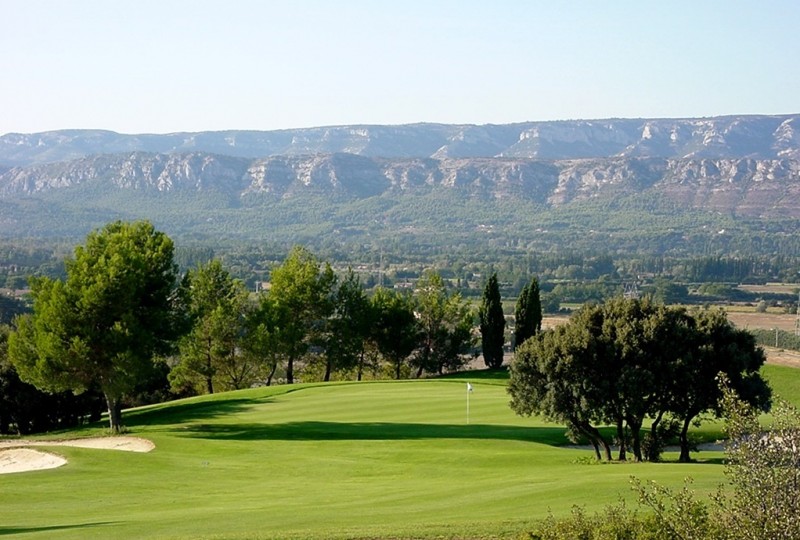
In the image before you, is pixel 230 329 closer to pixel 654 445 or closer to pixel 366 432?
pixel 366 432

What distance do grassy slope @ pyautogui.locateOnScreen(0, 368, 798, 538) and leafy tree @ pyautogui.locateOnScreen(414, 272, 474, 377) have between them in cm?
3346

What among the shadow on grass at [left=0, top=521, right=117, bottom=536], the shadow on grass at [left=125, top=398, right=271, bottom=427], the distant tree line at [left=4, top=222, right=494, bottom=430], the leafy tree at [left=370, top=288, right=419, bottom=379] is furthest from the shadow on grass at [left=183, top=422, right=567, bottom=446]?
the leafy tree at [left=370, top=288, right=419, bottom=379]

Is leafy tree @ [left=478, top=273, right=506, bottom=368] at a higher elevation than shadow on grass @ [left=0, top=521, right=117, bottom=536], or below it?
below

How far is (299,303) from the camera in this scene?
77.1 meters

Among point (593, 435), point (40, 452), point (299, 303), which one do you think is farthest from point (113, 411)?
point (299, 303)

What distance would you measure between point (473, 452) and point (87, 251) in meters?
21.7

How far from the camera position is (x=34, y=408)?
189 ft

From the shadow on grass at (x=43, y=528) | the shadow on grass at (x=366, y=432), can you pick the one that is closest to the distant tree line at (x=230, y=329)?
the shadow on grass at (x=366, y=432)

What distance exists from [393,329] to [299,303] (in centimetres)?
1061

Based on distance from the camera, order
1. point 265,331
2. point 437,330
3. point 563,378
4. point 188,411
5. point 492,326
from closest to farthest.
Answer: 1. point 563,378
2. point 188,411
3. point 265,331
4. point 492,326
5. point 437,330

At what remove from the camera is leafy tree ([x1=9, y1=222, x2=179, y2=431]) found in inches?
1790

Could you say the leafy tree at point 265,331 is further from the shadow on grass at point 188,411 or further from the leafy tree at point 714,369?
the leafy tree at point 714,369

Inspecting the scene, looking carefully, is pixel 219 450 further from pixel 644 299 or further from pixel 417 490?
pixel 644 299

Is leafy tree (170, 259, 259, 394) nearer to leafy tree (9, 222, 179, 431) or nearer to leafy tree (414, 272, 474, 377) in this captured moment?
leafy tree (414, 272, 474, 377)
